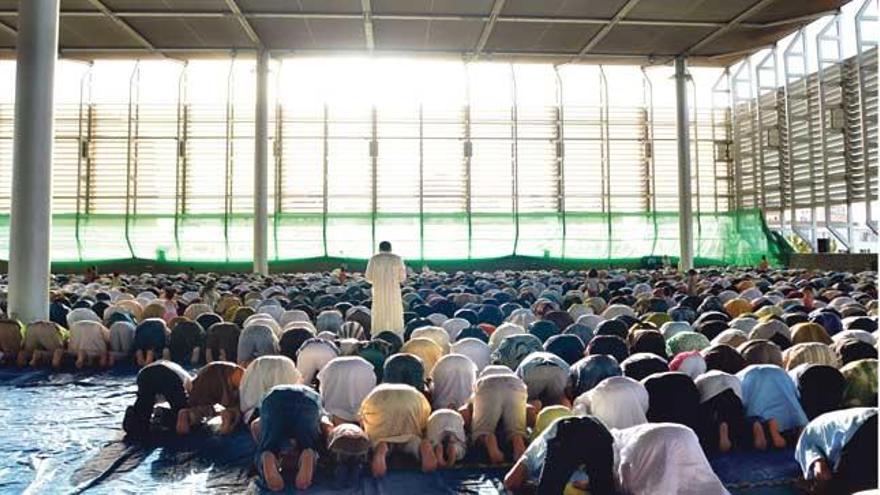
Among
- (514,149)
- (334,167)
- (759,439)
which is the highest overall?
(514,149)

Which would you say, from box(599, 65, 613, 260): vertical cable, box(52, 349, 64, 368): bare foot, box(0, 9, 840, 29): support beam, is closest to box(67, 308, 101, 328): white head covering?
box(52, 349, 64, 368): bare foot

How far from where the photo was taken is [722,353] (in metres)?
7.20

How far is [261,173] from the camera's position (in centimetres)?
2400

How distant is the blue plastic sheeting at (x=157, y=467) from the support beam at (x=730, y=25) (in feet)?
61.1

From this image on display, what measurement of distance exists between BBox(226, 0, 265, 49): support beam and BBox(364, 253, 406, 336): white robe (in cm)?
1263

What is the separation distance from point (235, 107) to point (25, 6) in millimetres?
17833

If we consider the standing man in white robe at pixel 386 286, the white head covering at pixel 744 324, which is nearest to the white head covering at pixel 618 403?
the white head covering at pixel 744 324

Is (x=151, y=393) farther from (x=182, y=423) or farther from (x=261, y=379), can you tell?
(x=261, y=379)

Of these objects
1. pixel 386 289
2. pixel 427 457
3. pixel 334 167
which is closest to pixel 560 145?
pixel 334 167

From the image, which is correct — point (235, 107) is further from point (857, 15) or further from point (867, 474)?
point (867, 474)

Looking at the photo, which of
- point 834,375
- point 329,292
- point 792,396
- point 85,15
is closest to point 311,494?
point 792,396

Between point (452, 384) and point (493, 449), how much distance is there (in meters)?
1.15

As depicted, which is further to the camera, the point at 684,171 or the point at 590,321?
the point at 684,171

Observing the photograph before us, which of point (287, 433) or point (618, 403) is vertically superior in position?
point (618, 403)
